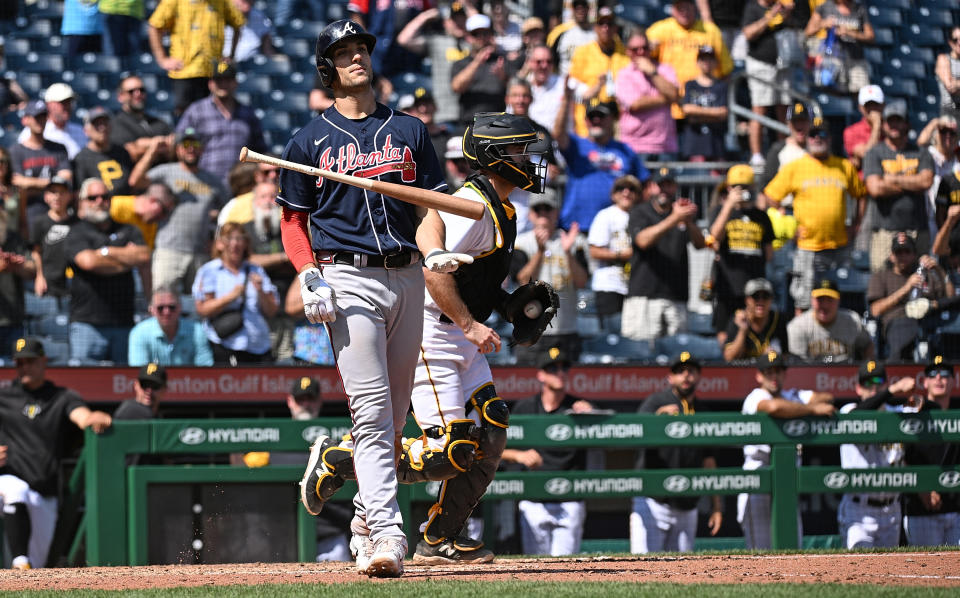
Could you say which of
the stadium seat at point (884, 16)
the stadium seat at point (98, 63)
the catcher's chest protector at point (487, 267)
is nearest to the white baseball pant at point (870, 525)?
the catcher's chest protector at point (487, 267)

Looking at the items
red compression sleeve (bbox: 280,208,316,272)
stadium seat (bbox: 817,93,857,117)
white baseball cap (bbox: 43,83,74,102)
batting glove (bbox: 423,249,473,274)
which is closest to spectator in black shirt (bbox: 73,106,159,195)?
white baseball cap (bbox: 43,83,74,102)

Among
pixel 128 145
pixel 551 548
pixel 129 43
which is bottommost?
pixel 551 548

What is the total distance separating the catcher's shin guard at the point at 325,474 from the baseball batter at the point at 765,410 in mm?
3683

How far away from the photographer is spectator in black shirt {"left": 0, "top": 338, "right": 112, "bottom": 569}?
8453 millimetres

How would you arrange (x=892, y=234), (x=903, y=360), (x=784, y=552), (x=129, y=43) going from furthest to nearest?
(x=129, y=43)
(x=892, y=234)
(x=903, y=360)
(x=784, y=552)

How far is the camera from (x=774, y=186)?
11703mm

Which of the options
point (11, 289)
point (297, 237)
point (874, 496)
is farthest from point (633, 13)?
point (297, 237)

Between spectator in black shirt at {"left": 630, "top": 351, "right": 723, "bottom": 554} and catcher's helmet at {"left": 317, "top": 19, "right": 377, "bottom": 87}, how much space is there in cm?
413

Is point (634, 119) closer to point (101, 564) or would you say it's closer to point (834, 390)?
point (834, 390)

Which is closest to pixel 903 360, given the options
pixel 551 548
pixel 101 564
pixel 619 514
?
pixel 619 514

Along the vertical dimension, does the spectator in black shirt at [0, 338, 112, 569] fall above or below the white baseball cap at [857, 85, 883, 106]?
below

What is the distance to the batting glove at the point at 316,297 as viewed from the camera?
5316 mm

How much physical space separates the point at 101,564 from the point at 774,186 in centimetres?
635

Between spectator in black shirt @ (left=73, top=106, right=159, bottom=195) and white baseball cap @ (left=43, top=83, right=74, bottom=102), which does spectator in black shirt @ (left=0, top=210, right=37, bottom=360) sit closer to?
spectator in black shirt @ (left=73, top=106, right=159, bottom=195)
